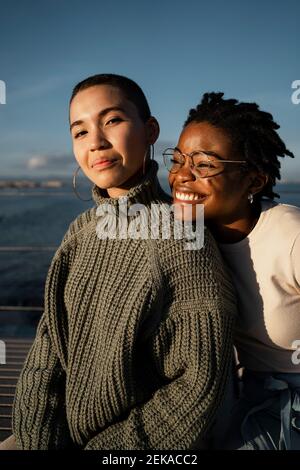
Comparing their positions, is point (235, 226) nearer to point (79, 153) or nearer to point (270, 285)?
point (270, 285)

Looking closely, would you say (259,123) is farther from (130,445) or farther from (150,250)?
(130,445)

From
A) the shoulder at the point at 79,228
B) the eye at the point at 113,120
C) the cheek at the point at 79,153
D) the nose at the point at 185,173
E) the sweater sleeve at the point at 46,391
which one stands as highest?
the eye at the point at 113,120

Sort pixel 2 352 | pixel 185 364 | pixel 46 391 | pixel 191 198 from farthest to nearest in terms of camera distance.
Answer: pixel 2 352
pixel 191 198
pixel 46 391
pixel 185 364

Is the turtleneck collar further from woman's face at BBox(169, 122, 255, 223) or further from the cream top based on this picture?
the cream top

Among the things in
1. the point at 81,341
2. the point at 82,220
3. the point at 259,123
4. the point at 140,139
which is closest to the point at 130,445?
the point at 81,341

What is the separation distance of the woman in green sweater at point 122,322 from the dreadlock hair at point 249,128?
210 mm

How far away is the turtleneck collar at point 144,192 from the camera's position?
141cm

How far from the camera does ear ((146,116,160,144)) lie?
1499 millimetres

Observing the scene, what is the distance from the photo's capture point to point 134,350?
1325 millimetres

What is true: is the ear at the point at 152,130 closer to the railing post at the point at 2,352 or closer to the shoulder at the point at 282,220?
the shoulder at the point at 282,220

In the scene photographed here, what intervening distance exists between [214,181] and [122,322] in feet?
1.80

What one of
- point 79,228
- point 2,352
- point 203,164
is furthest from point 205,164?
point 2,352

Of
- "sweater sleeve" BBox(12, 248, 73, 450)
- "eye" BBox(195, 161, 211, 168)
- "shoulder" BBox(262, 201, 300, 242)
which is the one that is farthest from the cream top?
"sweater sleeve" BBox(12, 248, 73, 450)

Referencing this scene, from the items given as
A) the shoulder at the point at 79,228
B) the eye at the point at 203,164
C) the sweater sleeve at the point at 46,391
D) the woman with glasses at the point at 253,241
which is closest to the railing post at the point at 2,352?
the sweater sleeve at the point at 46,391
